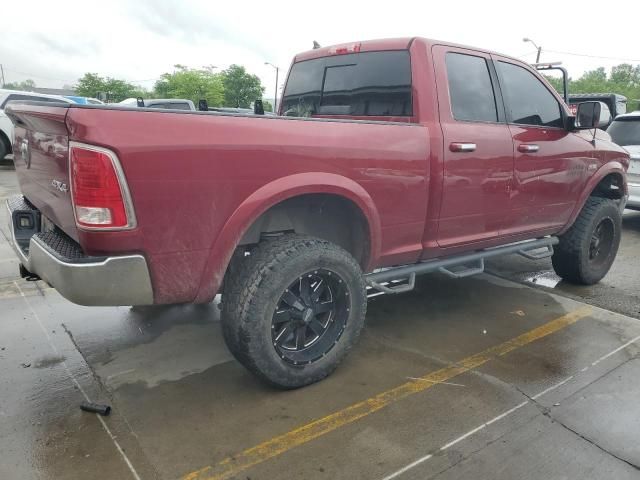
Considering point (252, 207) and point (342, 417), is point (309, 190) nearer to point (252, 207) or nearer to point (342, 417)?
point (252, 207)

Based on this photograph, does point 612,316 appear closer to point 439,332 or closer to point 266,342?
point 439,332

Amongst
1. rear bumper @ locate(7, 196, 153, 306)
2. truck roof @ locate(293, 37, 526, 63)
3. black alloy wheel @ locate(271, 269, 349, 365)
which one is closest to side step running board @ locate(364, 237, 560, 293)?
black alloy wheel @ locate(271, 269, 349, 365)

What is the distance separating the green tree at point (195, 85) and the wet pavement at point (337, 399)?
185 ft

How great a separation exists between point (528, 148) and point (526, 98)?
49cm

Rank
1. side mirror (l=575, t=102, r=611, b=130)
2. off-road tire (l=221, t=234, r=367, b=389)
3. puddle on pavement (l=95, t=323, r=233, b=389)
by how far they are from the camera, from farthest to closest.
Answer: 1. side mirror (l=575, t=102, r=611, b=130)
2. puddle on pavement (l=95, t=323, r=233, b=389)
3. off-road tire (l=221, t=234, r=367, b=389)

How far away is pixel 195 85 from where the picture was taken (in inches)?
2313

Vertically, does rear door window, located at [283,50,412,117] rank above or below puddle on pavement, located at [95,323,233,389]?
above

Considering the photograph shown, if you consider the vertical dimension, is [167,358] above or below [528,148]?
below

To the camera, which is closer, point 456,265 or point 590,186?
point 456,265

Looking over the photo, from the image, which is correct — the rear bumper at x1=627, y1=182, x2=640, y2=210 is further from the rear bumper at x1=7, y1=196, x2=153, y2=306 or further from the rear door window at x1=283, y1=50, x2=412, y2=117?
the rear bumper at x1=7, y1=196, x2=153, y2=306

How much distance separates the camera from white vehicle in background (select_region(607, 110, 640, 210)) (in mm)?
7109

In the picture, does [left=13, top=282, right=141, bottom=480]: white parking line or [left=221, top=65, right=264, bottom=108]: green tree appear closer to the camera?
[left=13, top=282, right=141, bottom=480]: white parking line

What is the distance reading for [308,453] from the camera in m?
2.31

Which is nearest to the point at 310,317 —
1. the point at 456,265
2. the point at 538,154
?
the point at 456,265
